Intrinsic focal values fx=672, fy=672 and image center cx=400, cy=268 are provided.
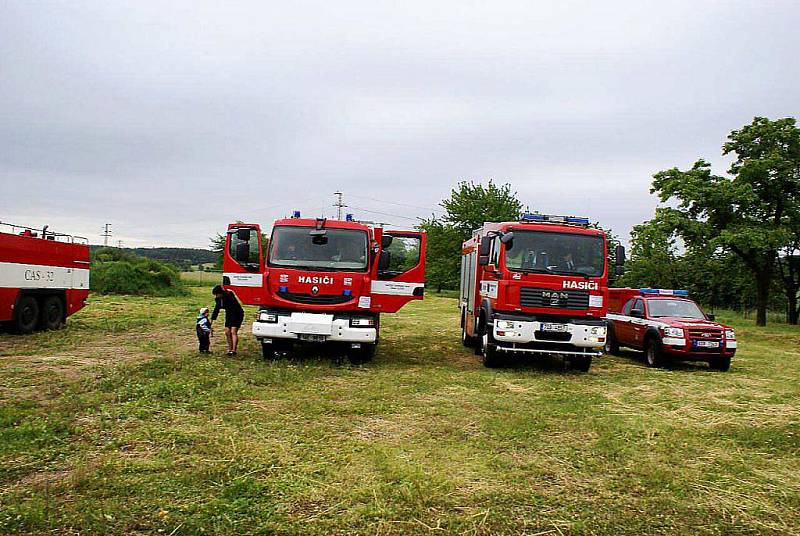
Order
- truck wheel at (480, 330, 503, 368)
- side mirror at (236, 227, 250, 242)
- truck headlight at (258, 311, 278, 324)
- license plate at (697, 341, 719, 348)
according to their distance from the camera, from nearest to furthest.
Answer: truck headlight at (258, 311, 278, 324) < side mirror at (236, 227, 250, 242) < truck wheel at (480, 330, 503, 368) < license plate at (697, 341, 719, 348)

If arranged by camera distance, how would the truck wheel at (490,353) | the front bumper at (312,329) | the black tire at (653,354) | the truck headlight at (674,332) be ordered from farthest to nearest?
the black tire at (653,354)
the truck headlight at (674,332)
the truck wheel at (490,353)
the front bumper at (312,329)

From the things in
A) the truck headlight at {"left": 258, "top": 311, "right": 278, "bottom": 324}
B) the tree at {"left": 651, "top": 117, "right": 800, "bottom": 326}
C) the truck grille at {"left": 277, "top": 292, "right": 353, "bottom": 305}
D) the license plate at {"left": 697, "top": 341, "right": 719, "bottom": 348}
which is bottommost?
the license plate at {"left": 697, "top": 341, "right": 719, "bottom": 348}

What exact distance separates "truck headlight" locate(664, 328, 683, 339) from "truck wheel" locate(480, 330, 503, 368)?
3930 mm

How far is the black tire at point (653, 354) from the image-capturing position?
14.5 meters

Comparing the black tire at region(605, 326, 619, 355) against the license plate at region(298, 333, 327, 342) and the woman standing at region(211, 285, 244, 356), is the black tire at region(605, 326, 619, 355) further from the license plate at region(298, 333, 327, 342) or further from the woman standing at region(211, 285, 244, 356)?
A: the woman standing at region(211, 285, 244, 356)

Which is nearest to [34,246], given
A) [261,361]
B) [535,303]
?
[261,361]

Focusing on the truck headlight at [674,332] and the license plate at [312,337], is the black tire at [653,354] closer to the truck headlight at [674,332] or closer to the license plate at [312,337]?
the truck headlight at [674,332]

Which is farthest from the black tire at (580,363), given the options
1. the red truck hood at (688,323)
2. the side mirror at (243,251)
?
the side mirror at (243,251)

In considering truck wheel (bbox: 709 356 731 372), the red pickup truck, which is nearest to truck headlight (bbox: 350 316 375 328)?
the red pickup truck

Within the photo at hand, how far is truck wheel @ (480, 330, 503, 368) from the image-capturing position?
12664mm

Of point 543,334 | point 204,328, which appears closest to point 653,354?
point 543,334

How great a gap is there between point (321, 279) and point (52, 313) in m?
9.23

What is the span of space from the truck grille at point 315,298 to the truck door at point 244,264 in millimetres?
585

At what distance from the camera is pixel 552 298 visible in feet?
39.9
